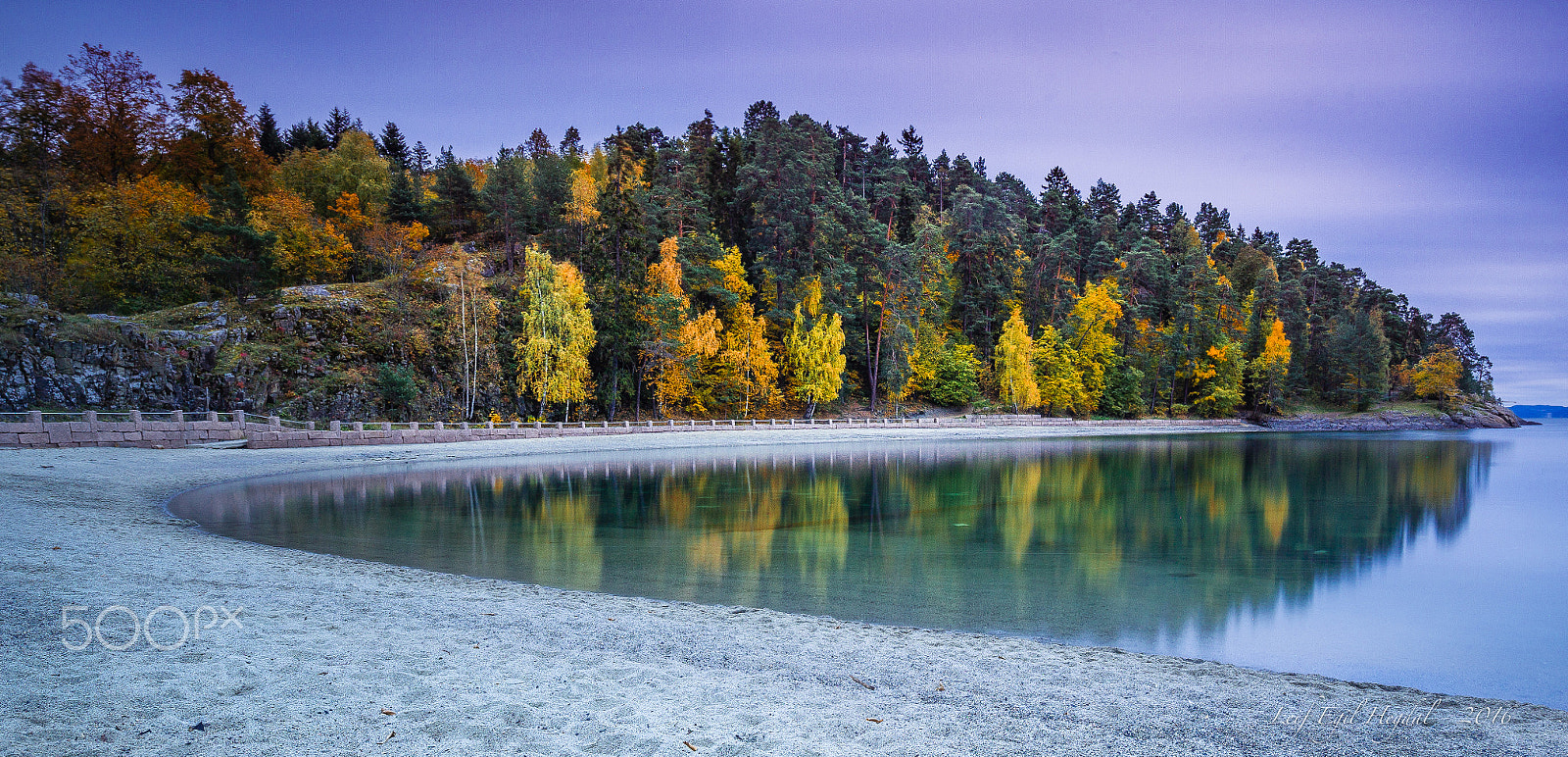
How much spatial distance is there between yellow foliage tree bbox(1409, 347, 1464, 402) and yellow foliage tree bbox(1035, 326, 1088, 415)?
48.9 metres

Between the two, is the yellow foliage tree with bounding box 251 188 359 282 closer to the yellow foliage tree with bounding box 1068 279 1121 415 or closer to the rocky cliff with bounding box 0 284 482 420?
A: the rocky cliff with bounding box 0 284 482 420

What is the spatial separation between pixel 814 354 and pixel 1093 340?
97.5 feet

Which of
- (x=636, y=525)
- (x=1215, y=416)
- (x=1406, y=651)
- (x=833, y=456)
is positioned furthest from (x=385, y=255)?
(x=1215, y=416)

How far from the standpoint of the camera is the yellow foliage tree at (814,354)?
5356 cm

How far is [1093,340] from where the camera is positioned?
6738cm

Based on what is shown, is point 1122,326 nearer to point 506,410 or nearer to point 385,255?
point 506,410

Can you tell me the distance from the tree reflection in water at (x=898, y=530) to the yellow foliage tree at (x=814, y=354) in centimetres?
2279

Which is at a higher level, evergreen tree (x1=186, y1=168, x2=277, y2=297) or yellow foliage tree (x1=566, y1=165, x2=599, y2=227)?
yellow foliage tree (x1=566, y1=165, x2=599, y2=227)

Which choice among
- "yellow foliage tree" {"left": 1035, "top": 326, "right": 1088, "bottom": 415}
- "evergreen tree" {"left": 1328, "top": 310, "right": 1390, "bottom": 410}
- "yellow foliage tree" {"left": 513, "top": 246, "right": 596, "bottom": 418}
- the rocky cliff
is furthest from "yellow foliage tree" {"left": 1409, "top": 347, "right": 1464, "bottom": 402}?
the rocky cliff

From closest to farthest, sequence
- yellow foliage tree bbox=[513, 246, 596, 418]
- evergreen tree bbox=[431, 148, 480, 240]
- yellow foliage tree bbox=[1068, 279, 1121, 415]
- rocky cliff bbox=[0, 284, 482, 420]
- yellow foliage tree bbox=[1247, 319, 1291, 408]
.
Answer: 1. rocky cliff bbox=[0, 284, 482, 420]
2. yellow foliage tree bbox=[513, 246, 596, 418]
3. evergreen tree bbox=[431, 148, 480, 240]
4. yellow foliage tree bbox=[1068, 279, 1121, 415]
5. yellow foliage tree bbox=[1247, 319, 1291, 408]

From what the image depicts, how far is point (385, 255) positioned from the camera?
4772cm

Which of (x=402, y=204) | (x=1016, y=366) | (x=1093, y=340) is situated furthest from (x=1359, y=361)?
(x=402, y=204)

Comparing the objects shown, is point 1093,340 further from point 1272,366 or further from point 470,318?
point 470,318

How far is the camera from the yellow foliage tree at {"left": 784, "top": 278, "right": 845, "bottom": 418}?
5356 cm
